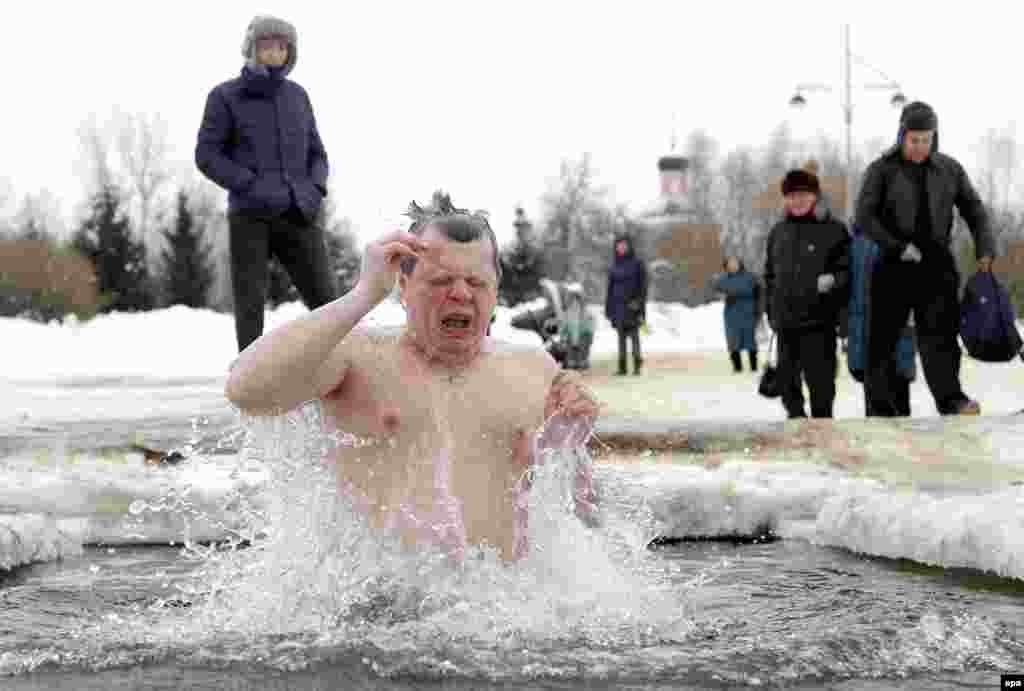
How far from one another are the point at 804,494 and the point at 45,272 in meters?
45.5

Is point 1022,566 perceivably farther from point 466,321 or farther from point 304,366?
point 304,366

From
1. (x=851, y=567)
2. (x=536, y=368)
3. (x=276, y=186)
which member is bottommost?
(x=851, y=567)

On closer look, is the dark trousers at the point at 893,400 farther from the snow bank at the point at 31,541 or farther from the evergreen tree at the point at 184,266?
the evergreen tree at the point at 184,266

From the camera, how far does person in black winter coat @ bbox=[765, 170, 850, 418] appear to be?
8.99m

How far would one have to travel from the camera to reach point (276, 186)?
25.3 feet

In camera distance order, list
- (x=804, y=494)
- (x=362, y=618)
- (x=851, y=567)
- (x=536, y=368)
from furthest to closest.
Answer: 1. (x=804, y=494)
2. (x=851, y=567)
3. (x=536, y=368)
4. (x=362, y=618)

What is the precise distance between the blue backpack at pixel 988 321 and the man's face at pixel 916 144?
29.8 inches

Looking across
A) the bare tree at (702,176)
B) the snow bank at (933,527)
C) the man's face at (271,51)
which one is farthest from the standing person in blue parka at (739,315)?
the bare tree at (702,176)

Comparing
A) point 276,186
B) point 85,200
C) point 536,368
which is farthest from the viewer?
point 85,200

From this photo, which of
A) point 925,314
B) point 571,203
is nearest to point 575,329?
point 925,314

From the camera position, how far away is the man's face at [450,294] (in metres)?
3.37

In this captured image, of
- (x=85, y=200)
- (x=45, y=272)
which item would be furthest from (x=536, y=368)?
(x=85, y=200)

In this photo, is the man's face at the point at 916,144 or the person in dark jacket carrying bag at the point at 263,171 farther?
the man's face at the point at 916,144

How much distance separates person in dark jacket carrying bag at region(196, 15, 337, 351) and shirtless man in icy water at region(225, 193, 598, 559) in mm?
4211
